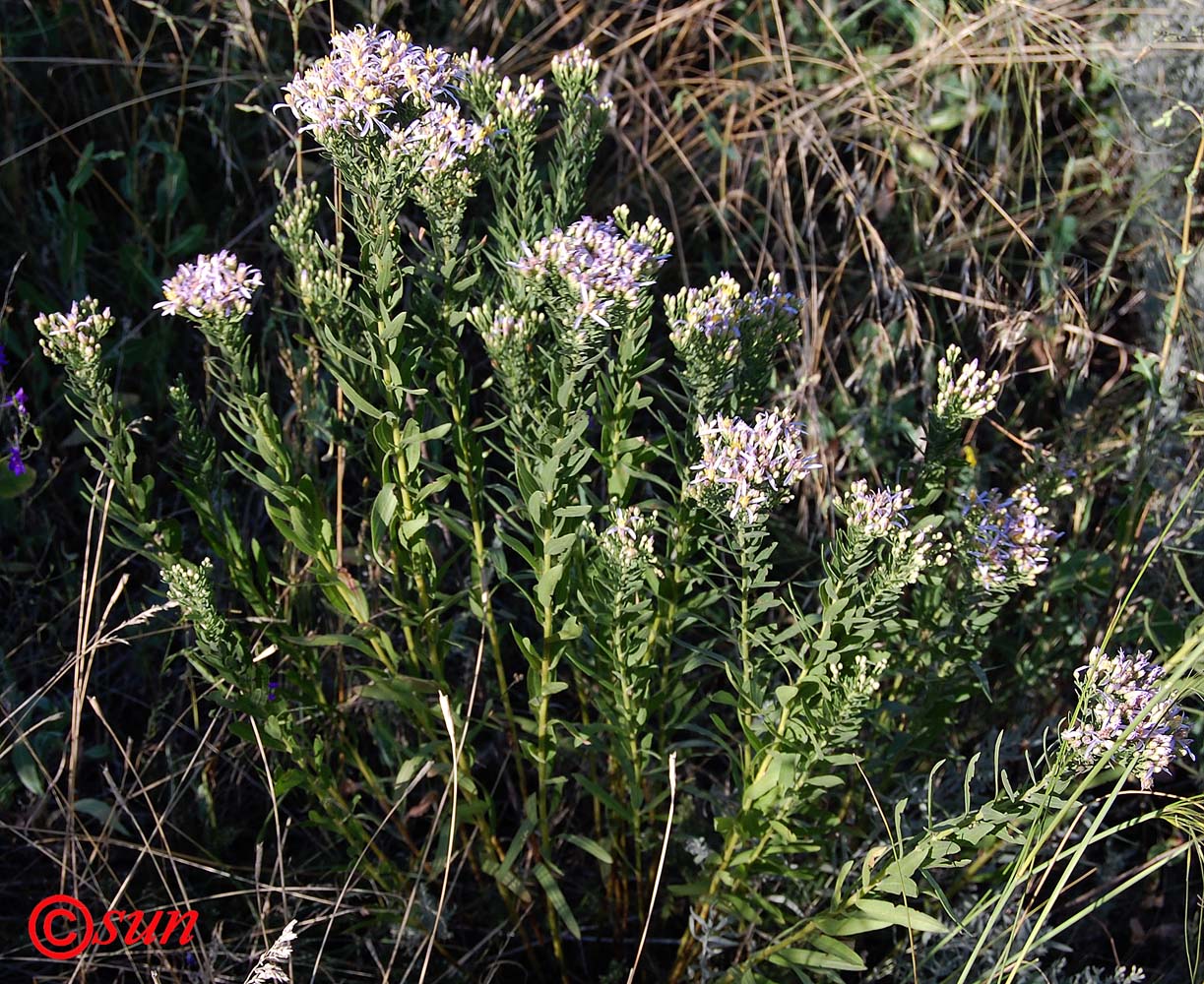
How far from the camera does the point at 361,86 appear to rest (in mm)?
1736

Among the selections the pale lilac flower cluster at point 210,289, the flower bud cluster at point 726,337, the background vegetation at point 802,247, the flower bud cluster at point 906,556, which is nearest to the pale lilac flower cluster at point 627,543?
the flower bud cluster at point 726,337

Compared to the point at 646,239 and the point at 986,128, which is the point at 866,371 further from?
the point at 646,239

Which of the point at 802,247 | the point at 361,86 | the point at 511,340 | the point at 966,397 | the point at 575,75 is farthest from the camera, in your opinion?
the point at 802,247

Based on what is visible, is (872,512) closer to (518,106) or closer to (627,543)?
(627,543)

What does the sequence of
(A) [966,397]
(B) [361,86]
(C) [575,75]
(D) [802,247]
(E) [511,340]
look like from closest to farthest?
(B) [361,86] → (E) [511,340] → (A) [966,397] → (C) [575,75] → (D) [802,247]

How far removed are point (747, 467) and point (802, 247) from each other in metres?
1.70

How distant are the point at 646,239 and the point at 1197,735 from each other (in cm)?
186

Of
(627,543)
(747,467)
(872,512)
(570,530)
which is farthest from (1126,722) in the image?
(570,530)

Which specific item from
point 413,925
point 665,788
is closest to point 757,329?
point 665,788

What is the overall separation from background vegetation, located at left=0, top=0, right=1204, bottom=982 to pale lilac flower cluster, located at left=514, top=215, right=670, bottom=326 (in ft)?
3.77

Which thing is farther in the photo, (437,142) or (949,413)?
(949,413)

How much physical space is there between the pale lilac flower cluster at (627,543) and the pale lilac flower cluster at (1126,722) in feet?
2.24

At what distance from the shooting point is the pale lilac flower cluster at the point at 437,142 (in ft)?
5.79

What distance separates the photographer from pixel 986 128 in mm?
3564
